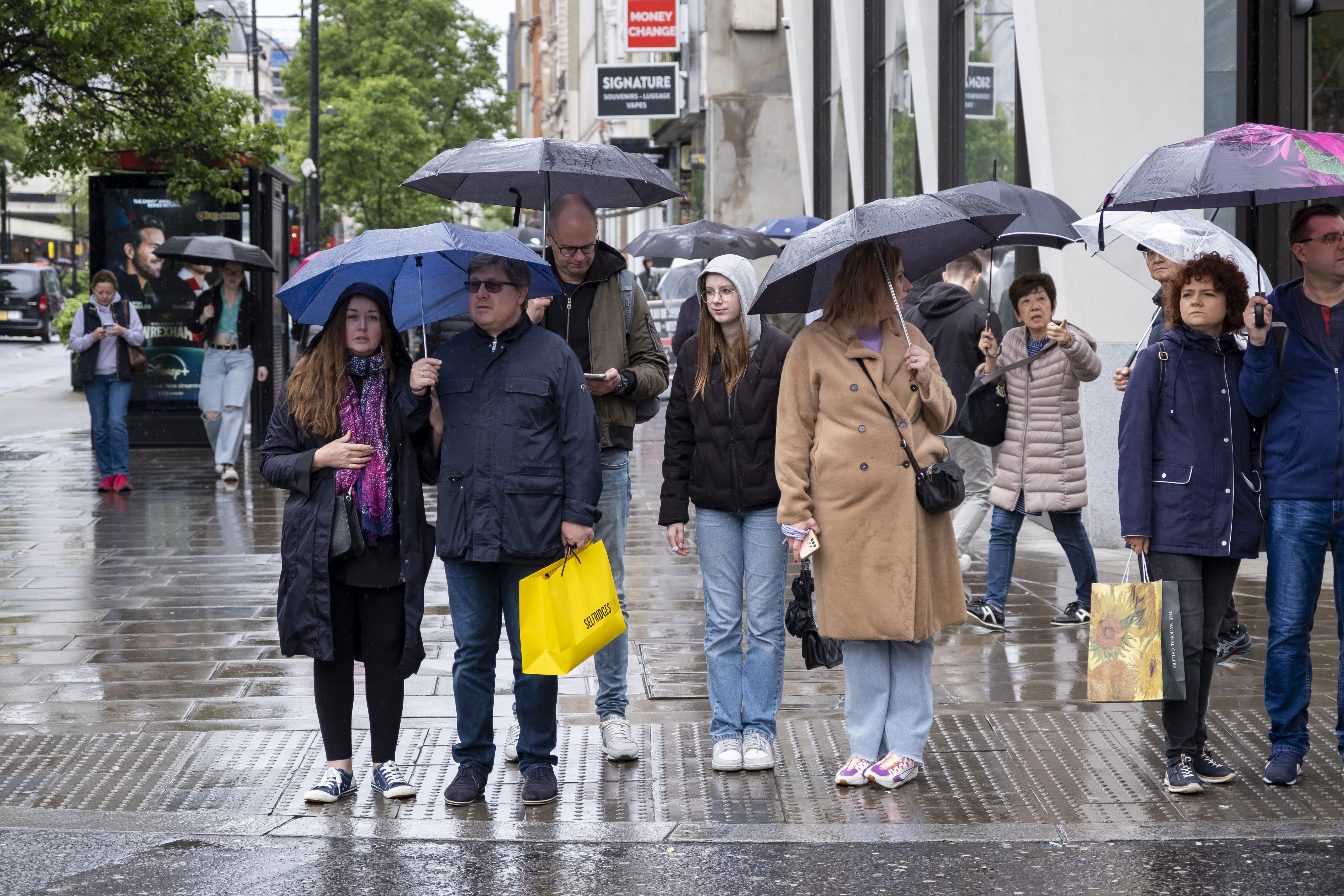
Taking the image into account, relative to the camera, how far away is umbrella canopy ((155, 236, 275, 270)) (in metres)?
13.4

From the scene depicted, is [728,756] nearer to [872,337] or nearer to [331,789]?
[331,789]

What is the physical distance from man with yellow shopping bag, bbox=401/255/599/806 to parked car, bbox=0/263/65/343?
1646 inches

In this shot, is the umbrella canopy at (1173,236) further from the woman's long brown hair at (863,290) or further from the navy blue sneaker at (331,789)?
the navy blue sneaker at (331,789)

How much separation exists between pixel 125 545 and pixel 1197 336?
747cm

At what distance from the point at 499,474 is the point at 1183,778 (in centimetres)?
245

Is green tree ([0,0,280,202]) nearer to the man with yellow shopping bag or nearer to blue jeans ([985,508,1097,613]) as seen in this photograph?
blue jeans ([985,508,1097,613])

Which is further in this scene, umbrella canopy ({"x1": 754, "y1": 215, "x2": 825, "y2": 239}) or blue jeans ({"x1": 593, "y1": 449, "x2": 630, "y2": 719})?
umbrella canopy ({"x1": 754, "y1": 215, "x2": 825, "y2": 239})

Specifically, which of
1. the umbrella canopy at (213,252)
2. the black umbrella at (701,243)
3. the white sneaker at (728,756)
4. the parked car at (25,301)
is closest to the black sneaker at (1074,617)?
the white sneaker at (728,756)

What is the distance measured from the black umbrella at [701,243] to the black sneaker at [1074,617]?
585 centimetres

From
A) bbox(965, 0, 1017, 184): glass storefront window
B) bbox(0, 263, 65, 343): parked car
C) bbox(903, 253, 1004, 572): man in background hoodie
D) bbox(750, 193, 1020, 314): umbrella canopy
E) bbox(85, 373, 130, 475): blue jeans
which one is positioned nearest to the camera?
bbox(750, 193, 1020, 314): umbrella canopy

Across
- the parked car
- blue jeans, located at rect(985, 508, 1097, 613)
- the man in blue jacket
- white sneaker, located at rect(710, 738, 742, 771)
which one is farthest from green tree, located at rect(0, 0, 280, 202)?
the parked car

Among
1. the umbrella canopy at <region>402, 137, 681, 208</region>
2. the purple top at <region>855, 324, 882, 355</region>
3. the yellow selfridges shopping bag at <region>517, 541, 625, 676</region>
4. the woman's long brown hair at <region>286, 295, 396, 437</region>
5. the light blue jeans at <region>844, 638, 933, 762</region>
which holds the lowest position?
the light blue jeans at <region>844, 638, 933, 762</region>

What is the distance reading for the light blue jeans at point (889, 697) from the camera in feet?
17.8

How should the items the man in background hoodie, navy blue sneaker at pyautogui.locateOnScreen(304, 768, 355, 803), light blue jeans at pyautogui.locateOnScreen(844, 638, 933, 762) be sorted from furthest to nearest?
the man in background hoodie → light blue jeans at pyautogui.locateOnScreen(844, 638, 933, 762) → navy blue sneaker at pyautogui.locateOnScreen(304, 768, 355, 803)
